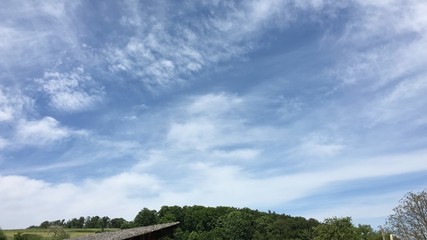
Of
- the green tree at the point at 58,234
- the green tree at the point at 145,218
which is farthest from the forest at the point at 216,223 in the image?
the green tree at the point at 58,234

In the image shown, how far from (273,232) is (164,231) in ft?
410

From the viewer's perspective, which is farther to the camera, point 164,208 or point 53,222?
point 164,208

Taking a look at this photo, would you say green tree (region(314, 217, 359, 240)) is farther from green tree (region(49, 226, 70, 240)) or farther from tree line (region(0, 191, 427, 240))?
green tree (region(49, 226, 70, 240))

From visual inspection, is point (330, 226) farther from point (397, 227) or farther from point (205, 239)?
point (205, 239)

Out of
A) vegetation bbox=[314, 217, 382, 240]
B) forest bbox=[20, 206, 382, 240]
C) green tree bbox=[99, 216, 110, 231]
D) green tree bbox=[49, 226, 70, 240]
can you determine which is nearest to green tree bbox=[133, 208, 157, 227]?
forest bbox=[20, 206, 382, 240]

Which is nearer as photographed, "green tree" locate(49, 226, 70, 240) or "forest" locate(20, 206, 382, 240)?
"green tree" locate(49, 226, 70, 240)

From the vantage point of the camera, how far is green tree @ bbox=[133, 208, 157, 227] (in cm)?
15343

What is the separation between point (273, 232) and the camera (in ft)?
500

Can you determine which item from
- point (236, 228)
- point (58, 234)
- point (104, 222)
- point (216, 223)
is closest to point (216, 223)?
point (216, 223)

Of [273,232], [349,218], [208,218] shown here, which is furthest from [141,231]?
[208,218]

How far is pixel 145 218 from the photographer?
6097 inches

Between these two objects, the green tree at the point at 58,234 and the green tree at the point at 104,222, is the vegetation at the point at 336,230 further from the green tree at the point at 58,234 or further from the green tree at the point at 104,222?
the green tree at the point at 104,222

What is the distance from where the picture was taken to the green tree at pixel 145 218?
15343 cm

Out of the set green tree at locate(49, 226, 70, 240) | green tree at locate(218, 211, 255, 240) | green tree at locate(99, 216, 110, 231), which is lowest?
green tree at locate(49, 226, 70, 240)
